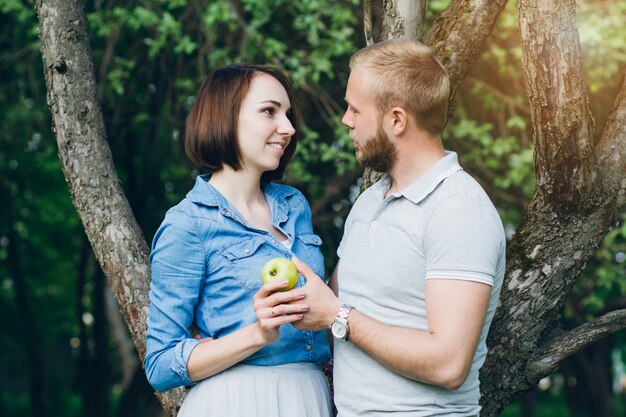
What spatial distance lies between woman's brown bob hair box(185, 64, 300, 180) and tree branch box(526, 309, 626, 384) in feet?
4.75

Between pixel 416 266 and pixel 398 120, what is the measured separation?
0.48m

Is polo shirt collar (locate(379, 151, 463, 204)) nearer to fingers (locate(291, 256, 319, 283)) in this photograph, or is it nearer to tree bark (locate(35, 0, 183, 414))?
fingers (locate(291, 256, 319, 283))

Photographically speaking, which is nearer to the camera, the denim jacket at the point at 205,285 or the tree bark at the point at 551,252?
the denim jacket at the point at 205,285

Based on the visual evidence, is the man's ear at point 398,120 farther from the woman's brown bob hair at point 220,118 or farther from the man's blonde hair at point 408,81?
the woman's brown bob hair at point 220,118

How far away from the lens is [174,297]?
108 inches

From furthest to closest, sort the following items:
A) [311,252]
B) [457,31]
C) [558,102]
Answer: [457,31], [311,252], [558,102]

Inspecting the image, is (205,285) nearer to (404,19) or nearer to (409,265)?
(409,265)

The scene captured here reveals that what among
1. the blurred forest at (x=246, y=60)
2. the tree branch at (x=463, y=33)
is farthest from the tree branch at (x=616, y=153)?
the blurred forest at (x=246, y=60)

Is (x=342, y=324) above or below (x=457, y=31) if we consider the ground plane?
below

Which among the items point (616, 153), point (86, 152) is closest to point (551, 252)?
point (616, 153)

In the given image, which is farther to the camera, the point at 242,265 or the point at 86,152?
the point at 86,152

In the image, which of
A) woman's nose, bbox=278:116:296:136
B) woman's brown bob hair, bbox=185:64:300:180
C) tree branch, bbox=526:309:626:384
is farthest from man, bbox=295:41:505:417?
tree branch, bbox=526:309:626:384

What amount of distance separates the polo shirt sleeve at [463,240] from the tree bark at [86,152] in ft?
5.17

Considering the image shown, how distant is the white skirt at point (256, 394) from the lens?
2.77 meters
